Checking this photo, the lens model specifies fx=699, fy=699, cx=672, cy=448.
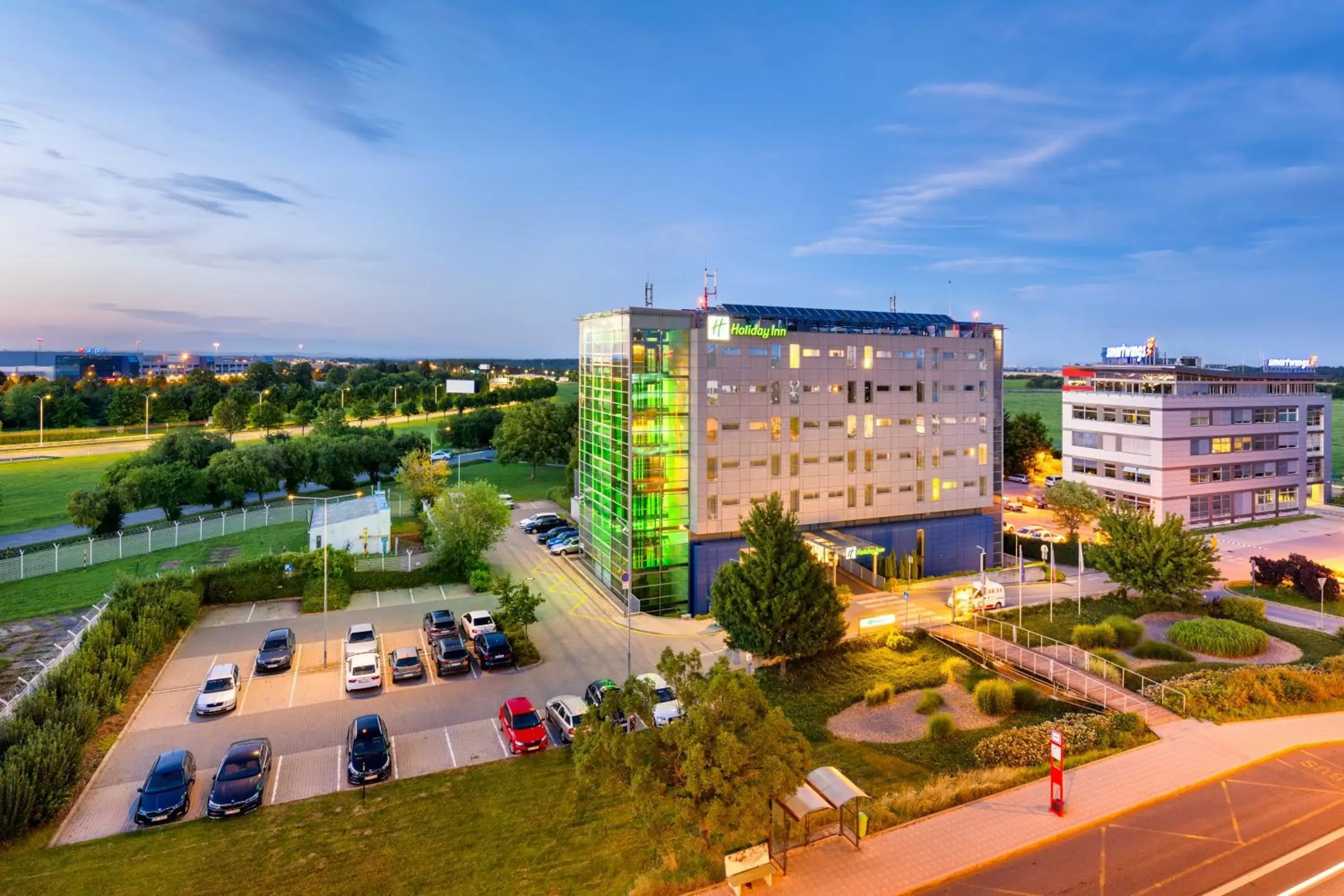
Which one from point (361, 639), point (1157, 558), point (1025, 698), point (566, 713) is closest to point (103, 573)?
point (361, 639)

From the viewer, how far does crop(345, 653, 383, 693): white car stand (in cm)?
2978

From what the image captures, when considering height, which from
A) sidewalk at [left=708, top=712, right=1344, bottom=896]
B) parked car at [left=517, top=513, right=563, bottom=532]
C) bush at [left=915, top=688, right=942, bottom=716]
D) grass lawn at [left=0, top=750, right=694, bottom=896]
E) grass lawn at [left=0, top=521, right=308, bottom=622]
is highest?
parked car at [left=517, top=513, right=563, bottom=532]

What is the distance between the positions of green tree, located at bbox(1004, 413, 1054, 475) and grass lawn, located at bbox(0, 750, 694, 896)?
75092mm

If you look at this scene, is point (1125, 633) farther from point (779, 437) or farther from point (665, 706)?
point (665, 706)

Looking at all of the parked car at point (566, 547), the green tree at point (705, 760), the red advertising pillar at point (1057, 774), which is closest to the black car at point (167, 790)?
the green tree at point (705, 760)

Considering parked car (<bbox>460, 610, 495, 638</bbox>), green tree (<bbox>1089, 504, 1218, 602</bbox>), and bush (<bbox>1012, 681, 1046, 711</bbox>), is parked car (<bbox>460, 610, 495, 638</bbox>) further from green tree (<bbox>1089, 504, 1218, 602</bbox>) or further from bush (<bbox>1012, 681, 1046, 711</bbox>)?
green tree (<bbox>1089, 504, 1218, 602</bbox>)

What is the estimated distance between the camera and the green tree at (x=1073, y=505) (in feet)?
182

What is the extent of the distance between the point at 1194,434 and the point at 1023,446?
859 inches

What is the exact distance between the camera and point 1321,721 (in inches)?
979

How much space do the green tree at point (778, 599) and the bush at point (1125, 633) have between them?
14.3 metres

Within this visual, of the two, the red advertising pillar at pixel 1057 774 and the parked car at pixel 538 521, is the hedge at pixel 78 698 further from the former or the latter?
the red advertising pillar at pixel 1057 774

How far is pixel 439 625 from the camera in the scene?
35.9 m

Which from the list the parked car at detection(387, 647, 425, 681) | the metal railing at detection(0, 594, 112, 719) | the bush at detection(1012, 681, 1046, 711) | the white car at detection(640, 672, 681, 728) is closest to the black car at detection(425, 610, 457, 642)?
the parked car at detection(387, 647, 425, 681)

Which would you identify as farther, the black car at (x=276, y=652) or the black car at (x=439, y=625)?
the black car at (x=439, y=625)
